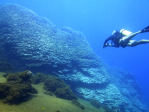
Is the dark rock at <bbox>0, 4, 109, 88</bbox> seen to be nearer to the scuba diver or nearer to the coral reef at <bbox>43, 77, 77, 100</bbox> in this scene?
the coral reef at <bbox>43, 77, 77, 100</bbox>

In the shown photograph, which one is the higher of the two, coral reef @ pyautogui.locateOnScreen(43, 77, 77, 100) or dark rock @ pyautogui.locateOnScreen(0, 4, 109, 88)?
dark rock @ pyautogui.locateOnScreen(0, 4, 109, 88)

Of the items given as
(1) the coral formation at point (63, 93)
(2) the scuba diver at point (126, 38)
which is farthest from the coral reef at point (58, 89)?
(2) the scuba diver at point (126, 38)

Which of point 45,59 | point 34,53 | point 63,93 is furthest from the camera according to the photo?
point 45,59

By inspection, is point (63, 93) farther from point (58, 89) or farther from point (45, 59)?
point (45, 59)

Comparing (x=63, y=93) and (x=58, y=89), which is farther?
(x=58, y=89)

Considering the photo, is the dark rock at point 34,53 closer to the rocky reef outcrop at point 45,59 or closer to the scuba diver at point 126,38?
the rocky reef outcrop at point 45,59

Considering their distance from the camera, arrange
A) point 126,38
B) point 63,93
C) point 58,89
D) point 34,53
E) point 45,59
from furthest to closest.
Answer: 1. point 45,59
2. point 34,53
3. point 58,89
4. point 63,93
5. point 126,38

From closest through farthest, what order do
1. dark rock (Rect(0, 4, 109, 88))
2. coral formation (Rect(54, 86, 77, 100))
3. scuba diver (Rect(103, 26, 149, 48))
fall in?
1. scuba diver (Rect(103, 26, 149, 48))
2. coral formation (Rect(54, 86, 77, 100))
3. dark rock (Rect(0, 4, 109, 88))

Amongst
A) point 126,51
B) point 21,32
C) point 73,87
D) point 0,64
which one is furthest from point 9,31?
point 126,51

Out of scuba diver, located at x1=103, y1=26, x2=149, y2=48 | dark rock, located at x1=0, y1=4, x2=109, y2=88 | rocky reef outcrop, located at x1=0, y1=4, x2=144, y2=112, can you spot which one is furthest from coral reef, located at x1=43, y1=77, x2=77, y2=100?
scuba diver, located at x1=103, y1=26, x2=149, y2=48

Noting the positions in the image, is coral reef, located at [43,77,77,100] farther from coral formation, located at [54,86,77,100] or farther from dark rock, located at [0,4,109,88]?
dark rock, located at [0,4,109,88]

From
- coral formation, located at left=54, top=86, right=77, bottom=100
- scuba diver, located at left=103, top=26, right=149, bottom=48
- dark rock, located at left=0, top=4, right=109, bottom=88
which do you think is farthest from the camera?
dark rock, located at left=0, top=4, right=109, bottom=88

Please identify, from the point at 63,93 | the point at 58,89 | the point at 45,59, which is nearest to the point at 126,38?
the point at 63,93

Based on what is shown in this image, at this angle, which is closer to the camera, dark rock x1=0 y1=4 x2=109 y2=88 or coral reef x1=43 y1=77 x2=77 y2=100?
coral reef x1=43 y1=77 x2=77 y2=100
